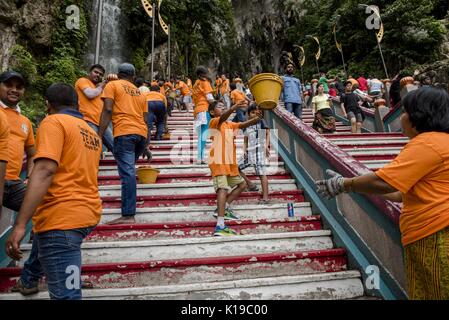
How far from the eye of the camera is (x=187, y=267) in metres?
3.31

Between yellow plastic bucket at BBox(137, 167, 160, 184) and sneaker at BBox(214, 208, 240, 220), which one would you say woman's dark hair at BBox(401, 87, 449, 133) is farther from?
yellow plastic bucket at BBox(137, 167, 160, 184)

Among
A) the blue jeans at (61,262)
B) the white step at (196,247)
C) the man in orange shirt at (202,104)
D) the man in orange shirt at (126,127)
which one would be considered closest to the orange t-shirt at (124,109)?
the man in orange shirt at (126,127)

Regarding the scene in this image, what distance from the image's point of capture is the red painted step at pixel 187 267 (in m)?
3.17

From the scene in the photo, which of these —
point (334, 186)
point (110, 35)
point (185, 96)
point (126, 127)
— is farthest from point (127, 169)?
point (110, 35)

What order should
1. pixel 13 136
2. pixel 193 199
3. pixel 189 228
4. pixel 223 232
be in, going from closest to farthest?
pixel 13 136, pixel 223 232, pixel 189 228, pixel 193 199

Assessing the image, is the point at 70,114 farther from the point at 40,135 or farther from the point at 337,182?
the point at 337,182

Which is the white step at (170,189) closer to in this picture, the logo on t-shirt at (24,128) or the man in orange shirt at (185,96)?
the logo on t-shirt at (24,128)

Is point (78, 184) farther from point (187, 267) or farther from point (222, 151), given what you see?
point (222, 151)

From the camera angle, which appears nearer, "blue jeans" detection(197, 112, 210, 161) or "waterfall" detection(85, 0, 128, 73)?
"blue jeans" detection(197, 112, 210, 161)

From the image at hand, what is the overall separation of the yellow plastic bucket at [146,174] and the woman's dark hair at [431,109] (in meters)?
3.77

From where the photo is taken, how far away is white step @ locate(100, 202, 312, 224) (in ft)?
14.0

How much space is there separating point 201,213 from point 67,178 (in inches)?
93.2

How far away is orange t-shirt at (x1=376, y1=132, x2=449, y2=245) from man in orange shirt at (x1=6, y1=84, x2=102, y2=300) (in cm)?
176

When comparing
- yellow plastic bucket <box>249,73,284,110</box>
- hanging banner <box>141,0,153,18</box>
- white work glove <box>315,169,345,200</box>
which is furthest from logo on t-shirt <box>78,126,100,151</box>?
hanging banner <box>141,0,153,18</box>
